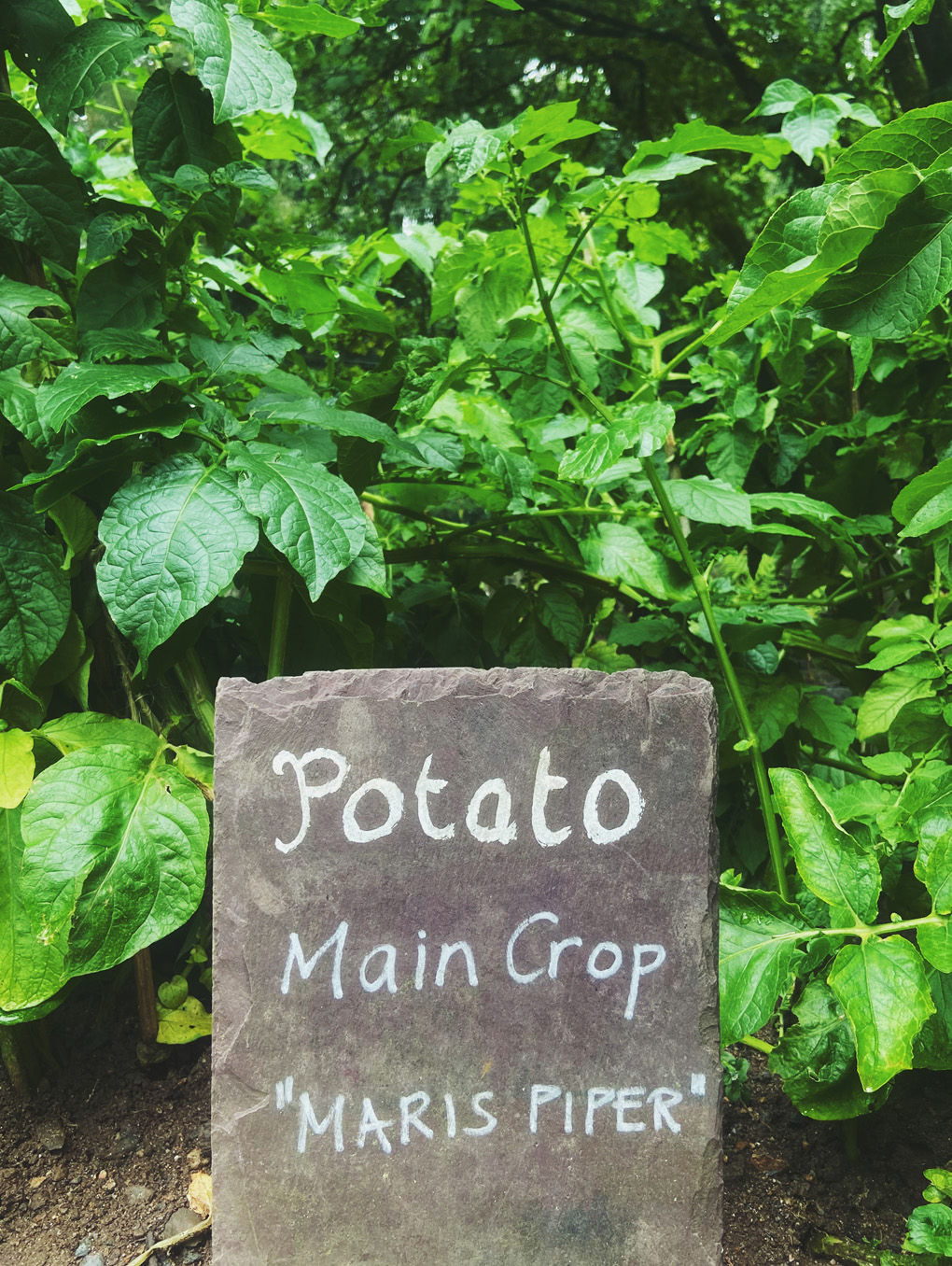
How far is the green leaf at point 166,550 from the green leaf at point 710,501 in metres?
0.58

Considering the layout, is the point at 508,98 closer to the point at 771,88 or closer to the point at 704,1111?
the point at 771,88

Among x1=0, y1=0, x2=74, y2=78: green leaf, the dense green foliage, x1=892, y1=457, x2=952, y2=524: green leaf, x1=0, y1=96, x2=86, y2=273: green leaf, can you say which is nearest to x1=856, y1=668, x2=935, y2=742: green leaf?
the dense green foliage

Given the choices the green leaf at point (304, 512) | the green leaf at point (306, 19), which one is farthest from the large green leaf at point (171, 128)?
the green leaf at point (304, 512)

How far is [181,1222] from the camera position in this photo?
3.79 ft

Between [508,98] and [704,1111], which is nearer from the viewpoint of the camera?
[704,1111]

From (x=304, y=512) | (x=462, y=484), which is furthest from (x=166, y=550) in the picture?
(x=462, y=484)

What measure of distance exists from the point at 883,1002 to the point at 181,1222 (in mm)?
827

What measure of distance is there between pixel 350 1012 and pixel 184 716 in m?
0.52

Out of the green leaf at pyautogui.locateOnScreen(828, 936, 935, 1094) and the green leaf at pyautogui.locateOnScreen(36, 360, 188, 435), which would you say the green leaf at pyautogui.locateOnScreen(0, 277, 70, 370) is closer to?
the green leaf at pyautogui.locateOnScreen(36, 360, 188, 435)

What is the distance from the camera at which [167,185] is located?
45.4 inches

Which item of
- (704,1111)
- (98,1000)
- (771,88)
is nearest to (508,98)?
(771,88)

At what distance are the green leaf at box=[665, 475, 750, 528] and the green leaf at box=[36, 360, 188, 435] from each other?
0.64m

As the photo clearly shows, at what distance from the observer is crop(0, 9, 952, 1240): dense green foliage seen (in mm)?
954

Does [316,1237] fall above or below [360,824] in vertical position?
below
